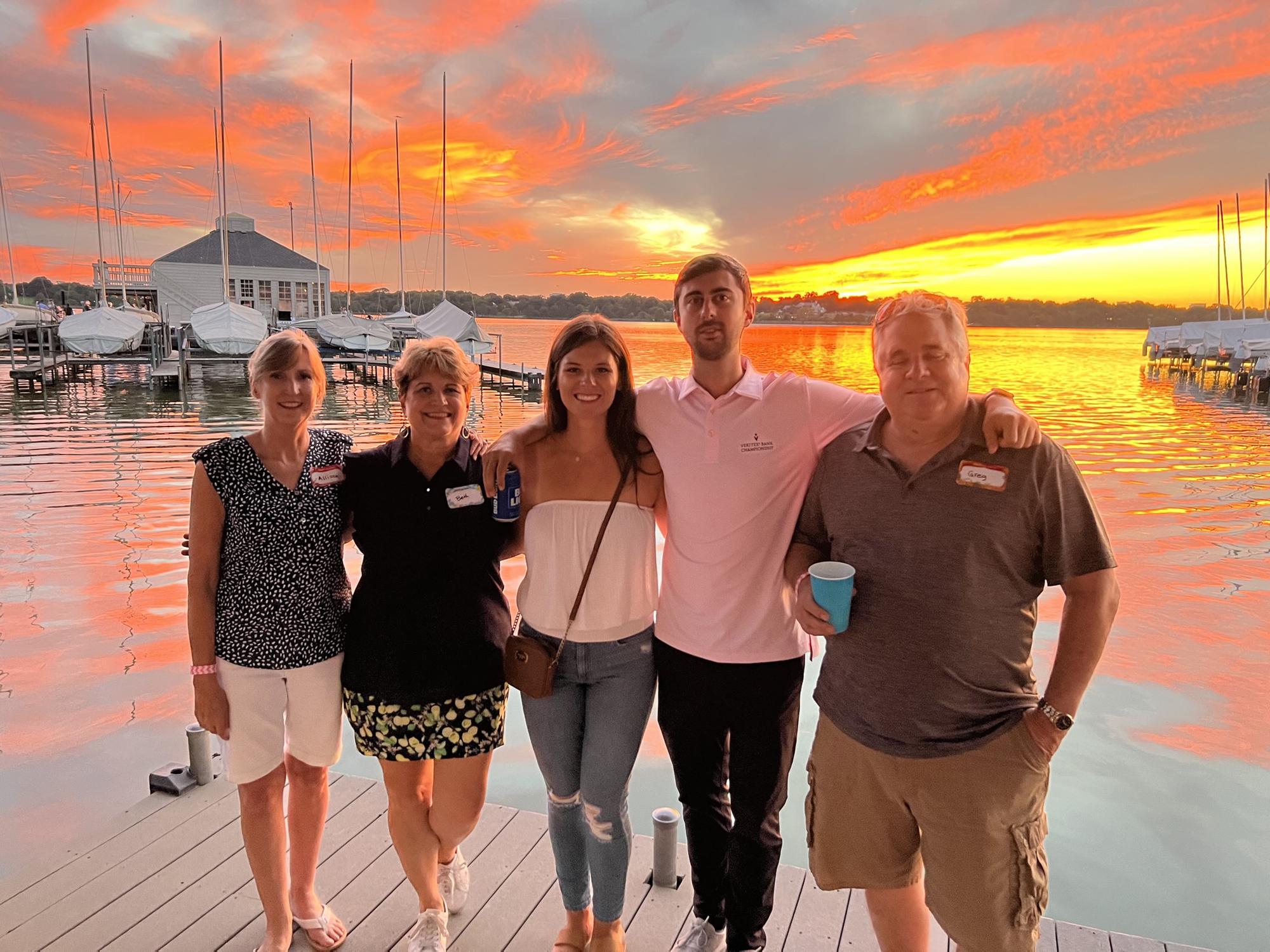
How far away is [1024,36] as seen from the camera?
1470 centimetres

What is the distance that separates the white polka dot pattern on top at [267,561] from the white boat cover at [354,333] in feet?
110

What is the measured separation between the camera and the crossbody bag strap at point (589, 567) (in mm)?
2236

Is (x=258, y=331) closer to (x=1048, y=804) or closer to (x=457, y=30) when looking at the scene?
(x=457, y=30)

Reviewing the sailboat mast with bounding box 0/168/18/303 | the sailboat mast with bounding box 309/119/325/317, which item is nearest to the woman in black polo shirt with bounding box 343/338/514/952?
the sailboat mast with bounding box 309/119/325/317

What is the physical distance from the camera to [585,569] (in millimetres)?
2264

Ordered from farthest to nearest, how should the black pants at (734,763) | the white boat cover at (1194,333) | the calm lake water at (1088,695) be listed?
the white boat cover at (1194,333)
the calm lake water at (1088,695)
the black pants at (734,763)

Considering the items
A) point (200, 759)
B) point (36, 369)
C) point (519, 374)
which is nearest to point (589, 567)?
point (200, 759)

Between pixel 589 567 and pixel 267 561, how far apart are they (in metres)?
0.98

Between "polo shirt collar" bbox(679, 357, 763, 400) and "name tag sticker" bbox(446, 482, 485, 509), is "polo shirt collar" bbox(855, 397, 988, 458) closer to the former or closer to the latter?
"polo shirt collar" bbox(679, 357, 763, 400)

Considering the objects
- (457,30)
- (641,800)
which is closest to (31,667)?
(641,800)

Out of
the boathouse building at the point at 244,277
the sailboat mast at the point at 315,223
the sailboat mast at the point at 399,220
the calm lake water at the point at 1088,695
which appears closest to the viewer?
the calm lake water at the point at 1088,695

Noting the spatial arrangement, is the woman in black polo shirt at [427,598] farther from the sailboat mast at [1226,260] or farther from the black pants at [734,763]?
the sailboat mast at [1226,260]

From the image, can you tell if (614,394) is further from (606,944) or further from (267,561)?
(606,944)

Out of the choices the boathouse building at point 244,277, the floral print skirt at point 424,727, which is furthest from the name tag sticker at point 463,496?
the boathouse building at point 244,277
